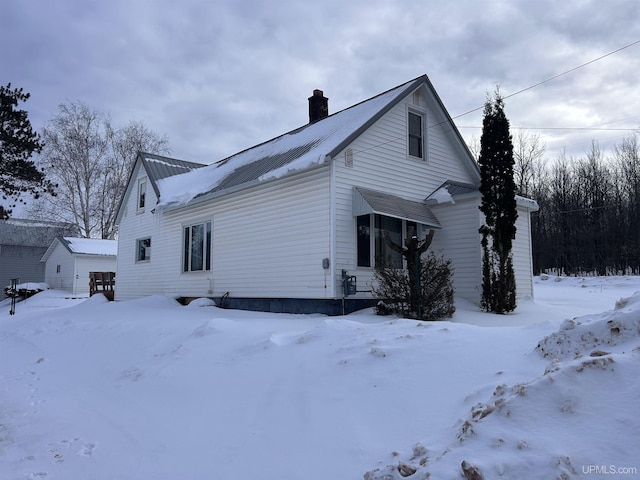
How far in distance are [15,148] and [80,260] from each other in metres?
14.6

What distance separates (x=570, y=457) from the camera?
8.02 ft

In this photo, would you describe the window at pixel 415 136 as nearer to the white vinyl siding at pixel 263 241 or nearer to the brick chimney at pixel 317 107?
the white vinyl siding at pixel 263 241

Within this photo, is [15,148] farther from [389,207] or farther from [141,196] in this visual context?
[389,207]

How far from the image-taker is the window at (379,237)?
35.2 feet

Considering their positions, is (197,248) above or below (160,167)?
below

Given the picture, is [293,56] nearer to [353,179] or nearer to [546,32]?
[353,179]

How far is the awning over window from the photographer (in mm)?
10117

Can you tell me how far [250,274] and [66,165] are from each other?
27604 mm

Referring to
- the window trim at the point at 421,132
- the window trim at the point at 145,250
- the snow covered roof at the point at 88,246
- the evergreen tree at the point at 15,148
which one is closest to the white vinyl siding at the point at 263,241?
the window trim at the point at 145,250

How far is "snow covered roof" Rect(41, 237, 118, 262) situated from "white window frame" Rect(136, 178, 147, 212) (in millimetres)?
15636


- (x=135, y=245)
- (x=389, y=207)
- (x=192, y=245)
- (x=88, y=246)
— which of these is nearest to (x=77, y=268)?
(x=88, y=246)

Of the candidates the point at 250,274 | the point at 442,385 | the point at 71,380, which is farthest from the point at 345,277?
the point at 442,385

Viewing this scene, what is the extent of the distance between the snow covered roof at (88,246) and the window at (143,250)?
52.4 feet

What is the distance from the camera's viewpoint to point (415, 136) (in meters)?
12.8
